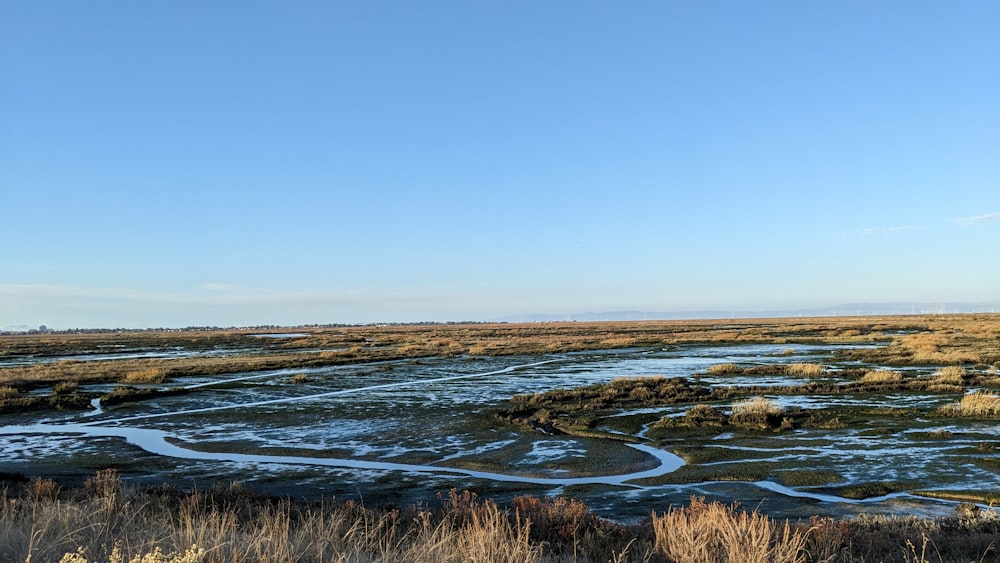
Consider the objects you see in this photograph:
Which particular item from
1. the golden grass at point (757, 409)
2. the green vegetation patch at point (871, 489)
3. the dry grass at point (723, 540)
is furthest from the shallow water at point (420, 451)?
the dry grass at point (723, 540)

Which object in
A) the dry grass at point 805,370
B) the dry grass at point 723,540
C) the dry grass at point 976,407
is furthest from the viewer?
the dry grass at point 805,370

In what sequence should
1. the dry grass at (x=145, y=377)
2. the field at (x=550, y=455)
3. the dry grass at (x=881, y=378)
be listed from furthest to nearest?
the dry grass at (x=145, y=377) → the dry grass at (x=881, y=378) → the field at (x=550, y=455)

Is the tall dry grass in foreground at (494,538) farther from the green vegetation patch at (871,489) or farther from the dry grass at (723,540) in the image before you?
the green vegetation patch at (871,489)

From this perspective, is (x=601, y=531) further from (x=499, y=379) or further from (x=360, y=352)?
(x=360, y=352)

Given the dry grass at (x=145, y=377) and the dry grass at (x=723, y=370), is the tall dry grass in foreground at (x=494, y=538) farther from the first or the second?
the dry grass at (x=145, y=377)

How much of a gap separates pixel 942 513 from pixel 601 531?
6235 millimetres

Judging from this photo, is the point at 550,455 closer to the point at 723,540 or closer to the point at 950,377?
the point at 723,540

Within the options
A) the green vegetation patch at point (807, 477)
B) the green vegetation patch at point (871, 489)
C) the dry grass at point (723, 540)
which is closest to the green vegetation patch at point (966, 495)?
the green vegetation patch at point (871, 489)

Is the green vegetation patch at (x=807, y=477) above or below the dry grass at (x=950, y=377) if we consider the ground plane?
below

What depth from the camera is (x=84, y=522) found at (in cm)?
834

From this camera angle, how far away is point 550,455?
1688cm

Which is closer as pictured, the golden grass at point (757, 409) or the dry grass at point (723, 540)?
the dry grass at point (723, 540)

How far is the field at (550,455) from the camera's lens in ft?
27.7

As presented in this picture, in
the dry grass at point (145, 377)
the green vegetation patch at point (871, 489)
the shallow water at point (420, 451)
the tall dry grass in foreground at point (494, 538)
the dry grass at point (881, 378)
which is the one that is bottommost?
the shallow water at point (420, 451)
